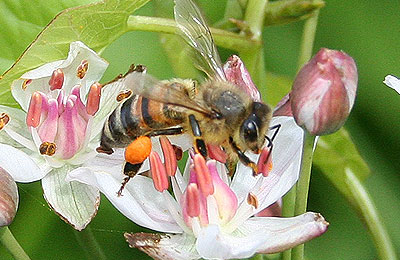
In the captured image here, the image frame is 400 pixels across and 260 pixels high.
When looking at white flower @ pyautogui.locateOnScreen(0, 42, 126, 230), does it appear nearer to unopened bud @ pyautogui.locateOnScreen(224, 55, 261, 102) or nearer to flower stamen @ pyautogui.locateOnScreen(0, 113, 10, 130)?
flower stamen @ pyautogui.locateOnScreen(0, 113, 10, 130)

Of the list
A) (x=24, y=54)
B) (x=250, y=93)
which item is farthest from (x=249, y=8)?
(x=24, y=54)

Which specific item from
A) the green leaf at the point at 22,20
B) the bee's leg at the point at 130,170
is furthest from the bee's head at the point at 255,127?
the green leaf at the point at 22,20

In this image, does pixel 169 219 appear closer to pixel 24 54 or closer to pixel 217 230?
pixel 217 230

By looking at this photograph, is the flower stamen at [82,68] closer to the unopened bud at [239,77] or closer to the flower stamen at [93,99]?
the flower stamen at [93,99]

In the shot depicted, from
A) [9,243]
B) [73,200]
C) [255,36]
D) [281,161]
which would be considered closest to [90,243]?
[73,200]

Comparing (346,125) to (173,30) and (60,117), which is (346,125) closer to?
(173,30)

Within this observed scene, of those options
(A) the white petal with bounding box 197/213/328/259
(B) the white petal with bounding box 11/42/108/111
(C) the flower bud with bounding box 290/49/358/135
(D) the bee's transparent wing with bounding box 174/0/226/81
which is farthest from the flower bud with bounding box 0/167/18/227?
(C) the flower bud with bounding box 290/49/358/135
